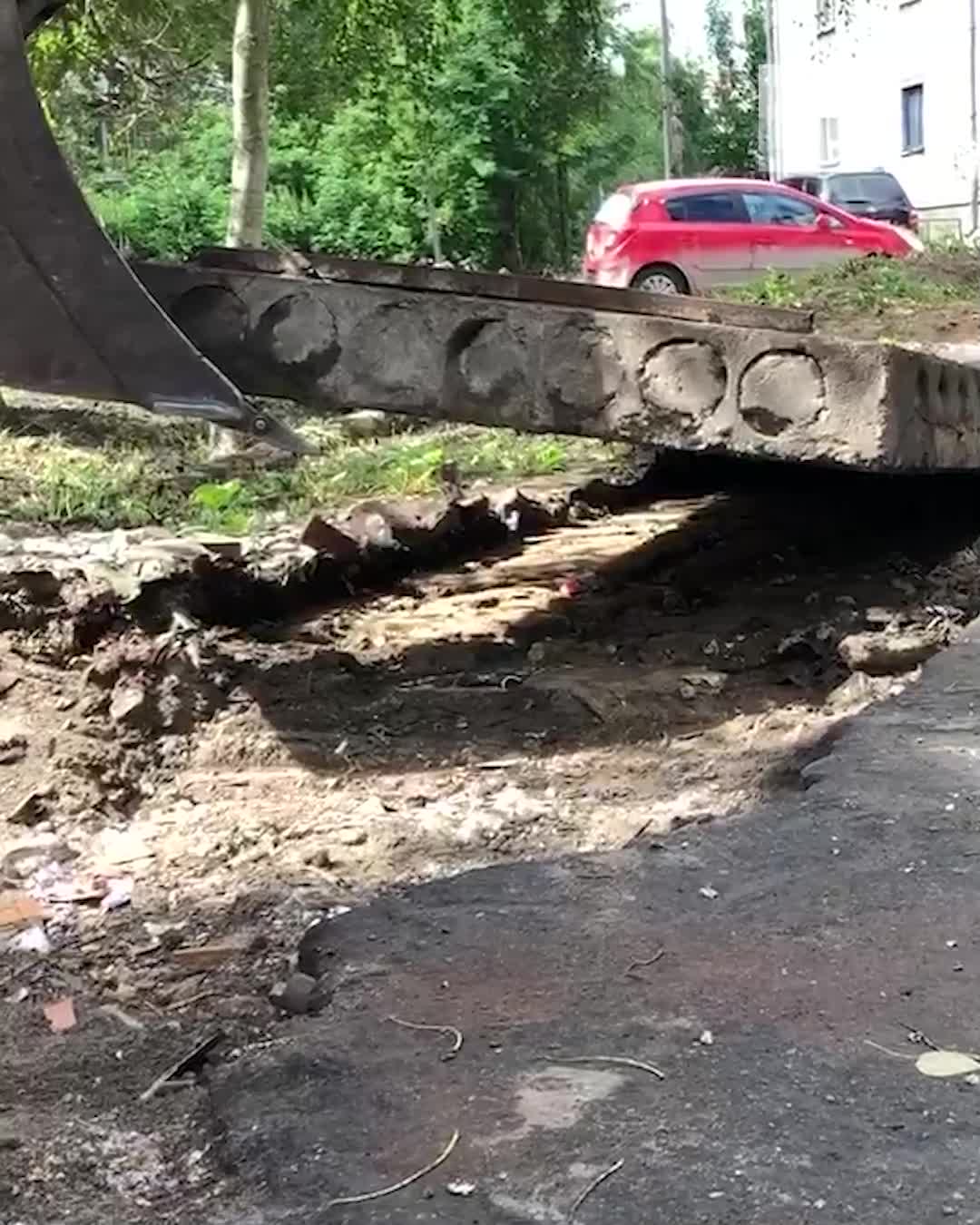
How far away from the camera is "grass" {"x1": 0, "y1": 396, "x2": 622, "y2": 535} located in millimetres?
10375

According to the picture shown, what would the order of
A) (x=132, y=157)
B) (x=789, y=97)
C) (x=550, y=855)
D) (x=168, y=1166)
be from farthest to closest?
(x=789, y=97), (x=132, y=157), (x=550, y=855), (x=168, y=1166)

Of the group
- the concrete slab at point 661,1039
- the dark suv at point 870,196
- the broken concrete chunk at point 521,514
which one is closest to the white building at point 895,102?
the dark suv at point 870,196

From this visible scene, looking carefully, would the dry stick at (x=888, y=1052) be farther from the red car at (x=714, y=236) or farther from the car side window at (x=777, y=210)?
the car side window at (x=777, y=210)

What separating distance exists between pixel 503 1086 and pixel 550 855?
55.6 inches

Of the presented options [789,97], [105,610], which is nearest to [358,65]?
[105,610]

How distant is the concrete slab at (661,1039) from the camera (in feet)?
7.95

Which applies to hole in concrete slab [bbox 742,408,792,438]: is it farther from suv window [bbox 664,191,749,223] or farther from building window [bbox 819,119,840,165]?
building window [bbox 819,119,840,165]

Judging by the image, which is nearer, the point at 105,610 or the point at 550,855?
the point at 550,855

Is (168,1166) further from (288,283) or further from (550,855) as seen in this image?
(288,283)

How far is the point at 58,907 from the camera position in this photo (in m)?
4.21

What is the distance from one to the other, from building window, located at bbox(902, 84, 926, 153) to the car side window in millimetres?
13164

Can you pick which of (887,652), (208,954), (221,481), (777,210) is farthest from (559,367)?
(777,210)

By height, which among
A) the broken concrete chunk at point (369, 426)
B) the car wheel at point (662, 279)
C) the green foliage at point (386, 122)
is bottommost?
the broken concrete chunk at point (369, 426)

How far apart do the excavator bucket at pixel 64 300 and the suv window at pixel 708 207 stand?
687 inches
